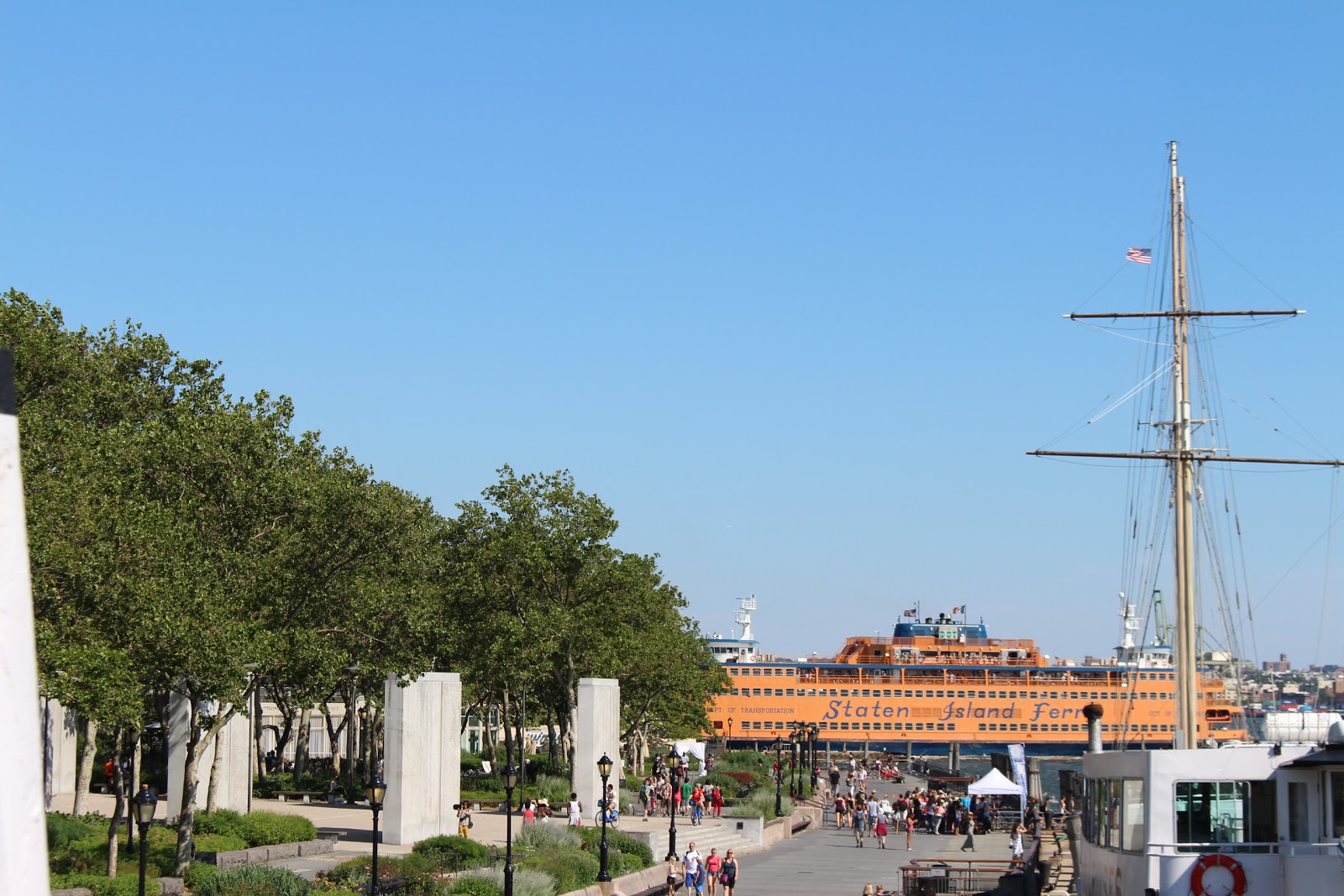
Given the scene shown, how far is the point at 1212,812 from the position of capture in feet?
69.0

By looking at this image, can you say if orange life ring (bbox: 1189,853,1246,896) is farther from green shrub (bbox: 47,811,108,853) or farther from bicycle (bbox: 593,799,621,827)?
bicycle (bbox: 593,799,621,827)

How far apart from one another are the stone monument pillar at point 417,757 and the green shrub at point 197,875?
27.1ft

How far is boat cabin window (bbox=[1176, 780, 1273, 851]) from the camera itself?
68.5 feet

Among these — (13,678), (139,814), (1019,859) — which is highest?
(13,678)

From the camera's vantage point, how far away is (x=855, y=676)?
5664 inches

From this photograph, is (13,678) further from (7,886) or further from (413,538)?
(413,538)

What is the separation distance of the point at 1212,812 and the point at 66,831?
22.9 m

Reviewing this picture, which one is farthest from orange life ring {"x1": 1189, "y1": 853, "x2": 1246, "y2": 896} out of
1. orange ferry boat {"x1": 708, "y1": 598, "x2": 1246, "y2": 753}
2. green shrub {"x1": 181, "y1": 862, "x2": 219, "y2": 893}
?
orange ferry boat {"x1": 708, "y1": 598, "x2": 1246, "y2": 753}

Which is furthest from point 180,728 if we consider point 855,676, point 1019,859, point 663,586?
point 855,676

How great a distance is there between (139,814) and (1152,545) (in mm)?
31643

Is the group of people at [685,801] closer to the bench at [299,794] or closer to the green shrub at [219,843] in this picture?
the bench at [299,794]

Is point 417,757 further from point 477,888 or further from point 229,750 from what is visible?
point 477,888

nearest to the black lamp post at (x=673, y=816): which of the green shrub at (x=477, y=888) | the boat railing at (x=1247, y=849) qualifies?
the green shrub at (x=477, y=888)

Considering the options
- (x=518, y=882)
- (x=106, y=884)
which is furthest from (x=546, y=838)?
(x=106, y=884)
